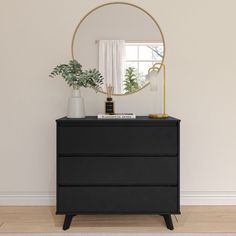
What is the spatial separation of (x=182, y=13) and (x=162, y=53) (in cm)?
43

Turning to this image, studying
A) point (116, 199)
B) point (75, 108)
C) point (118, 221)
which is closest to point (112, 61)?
point (75, 108)

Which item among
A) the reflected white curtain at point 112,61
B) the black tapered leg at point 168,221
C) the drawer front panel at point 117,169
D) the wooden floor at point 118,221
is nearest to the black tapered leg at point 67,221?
the wooden floor at point 118,221

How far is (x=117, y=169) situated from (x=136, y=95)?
2.82 ft

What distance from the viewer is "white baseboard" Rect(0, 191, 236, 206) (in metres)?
3.08

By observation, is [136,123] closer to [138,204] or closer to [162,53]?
[138,204]

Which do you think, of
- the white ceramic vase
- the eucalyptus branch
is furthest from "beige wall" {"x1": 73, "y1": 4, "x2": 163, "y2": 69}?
the white ceramic vase

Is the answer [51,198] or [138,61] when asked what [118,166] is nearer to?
[51,198]

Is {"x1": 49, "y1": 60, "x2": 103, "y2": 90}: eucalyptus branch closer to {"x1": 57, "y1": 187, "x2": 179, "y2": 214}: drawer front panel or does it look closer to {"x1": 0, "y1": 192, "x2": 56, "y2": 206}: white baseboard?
{"x1": 57, "y1": 187, "x2": 179, "y2": 214}: drawer front panel

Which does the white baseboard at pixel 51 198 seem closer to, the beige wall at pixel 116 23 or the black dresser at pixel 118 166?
the black dresser at pixel 118 166

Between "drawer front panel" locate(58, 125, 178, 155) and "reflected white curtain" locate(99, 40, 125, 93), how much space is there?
2.21ft

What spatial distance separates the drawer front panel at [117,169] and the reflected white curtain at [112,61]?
2.72 feet

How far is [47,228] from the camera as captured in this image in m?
2.55

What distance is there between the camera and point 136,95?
305cm

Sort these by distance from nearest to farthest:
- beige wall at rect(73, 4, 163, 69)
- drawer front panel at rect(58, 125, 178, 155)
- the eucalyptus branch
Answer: drawer front panel at rect(58, 125, 178, 155), the eucalyptus branch, beige wall at rect(73, 4, 163, 69)
